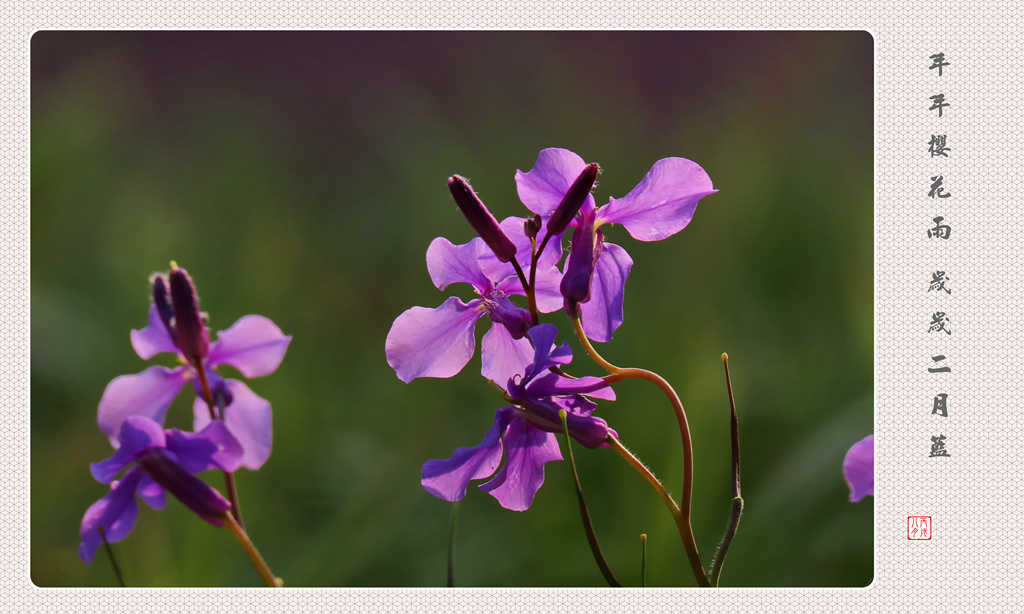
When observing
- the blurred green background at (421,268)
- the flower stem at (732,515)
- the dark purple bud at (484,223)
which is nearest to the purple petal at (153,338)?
the dark purple bud at (484,223)

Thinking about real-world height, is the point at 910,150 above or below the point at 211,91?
below

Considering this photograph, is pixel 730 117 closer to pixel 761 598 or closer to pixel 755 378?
pixel 755 378

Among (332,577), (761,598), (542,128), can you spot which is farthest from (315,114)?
(761,598)

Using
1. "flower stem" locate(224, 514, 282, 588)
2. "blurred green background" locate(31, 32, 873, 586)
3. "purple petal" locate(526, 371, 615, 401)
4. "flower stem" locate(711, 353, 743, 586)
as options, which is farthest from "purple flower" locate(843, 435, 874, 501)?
"blurred green background" locate(31, 32, 873, 586)

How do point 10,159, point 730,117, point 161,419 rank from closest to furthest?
point 161,419 < point 10,159 < point 730,117

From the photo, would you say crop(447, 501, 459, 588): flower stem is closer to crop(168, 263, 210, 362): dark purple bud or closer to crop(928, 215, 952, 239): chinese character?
crop(168, 263, 210, 362): dark purple bud

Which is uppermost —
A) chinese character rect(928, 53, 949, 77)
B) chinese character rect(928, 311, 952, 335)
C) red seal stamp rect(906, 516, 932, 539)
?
chinese character rect(928, 53, 949, 77)

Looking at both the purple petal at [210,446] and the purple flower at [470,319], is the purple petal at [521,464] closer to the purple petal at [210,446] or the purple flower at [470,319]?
the purple flower at [470,319]

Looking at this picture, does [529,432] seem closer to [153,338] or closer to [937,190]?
[153,338]
